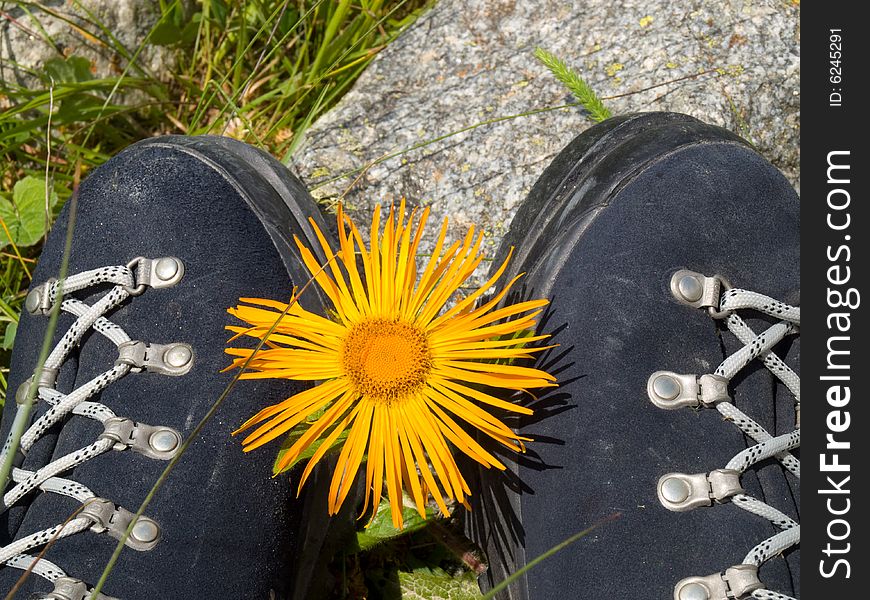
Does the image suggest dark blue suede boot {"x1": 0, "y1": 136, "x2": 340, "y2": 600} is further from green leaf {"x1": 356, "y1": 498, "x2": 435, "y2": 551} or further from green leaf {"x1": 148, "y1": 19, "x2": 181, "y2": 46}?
green leaf {"x1": 148, "y1": 19, "x2": 181, "y2": 46}

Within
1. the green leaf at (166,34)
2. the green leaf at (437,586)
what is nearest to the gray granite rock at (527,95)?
the green leaf at (166,34)

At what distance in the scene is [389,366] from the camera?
1.40 m

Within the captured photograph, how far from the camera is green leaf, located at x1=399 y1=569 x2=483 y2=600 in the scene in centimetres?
202

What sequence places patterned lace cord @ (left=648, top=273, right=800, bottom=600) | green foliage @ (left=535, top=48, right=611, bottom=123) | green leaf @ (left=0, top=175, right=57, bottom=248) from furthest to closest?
green leaf @ (left=0, top=175, right=57, bottom=248), green foliage @ (left=535, top=48, right=611, bottom=123), patterned lace cord @ (left=648, top=273, right=800, bottom=600)

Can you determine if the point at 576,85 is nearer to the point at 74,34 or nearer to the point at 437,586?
the point at 437,586

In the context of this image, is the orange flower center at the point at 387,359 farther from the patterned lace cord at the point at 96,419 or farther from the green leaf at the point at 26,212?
the green leaf at the point at 26,212

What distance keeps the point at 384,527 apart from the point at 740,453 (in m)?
0.78

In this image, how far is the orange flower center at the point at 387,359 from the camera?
140 cm

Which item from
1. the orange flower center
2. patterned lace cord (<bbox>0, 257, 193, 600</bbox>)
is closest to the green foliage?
the orange flower center

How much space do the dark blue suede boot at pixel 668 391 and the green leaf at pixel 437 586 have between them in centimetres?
31

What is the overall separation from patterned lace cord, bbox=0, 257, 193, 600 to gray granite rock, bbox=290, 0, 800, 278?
53 cm

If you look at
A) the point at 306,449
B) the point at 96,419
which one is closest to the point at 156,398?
the point at 96,419
